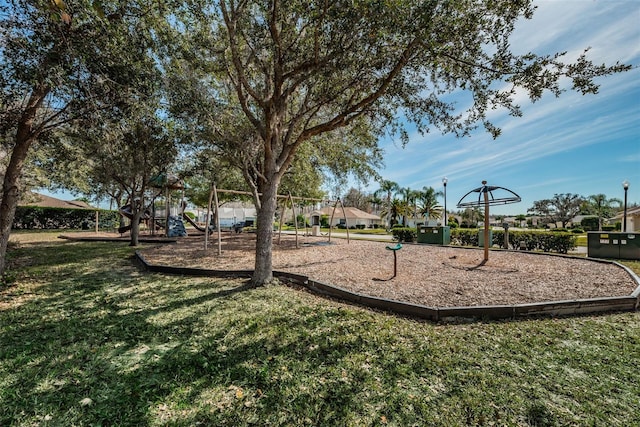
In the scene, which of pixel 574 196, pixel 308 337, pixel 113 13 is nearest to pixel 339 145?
pixel 113 13

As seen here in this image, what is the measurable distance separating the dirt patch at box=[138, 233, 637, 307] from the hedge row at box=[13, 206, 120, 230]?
22.7 metres

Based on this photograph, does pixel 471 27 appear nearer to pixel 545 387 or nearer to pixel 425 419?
pixel 545 387

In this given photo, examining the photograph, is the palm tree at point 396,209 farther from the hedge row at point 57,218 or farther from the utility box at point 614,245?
the hedge row at point 57,218

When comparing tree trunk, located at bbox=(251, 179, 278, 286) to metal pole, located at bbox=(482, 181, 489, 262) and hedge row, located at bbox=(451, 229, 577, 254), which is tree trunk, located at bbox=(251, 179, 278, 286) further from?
hedge row, located at bbox=(451, 229, 577, 254)

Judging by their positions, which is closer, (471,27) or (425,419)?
(425,419)

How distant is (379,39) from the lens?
4637 mm

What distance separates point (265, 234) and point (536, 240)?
12.7 meters

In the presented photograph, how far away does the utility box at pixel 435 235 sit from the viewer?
47.4 ft

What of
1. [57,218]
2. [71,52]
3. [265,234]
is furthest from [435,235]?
[57,218]

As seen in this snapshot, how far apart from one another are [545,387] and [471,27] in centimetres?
492

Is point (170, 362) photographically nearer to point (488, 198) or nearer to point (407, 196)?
point (488, 198)

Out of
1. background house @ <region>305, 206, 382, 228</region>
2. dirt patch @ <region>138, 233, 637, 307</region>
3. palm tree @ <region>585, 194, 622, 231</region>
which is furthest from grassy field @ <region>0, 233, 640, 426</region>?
palm tree @ <region>585, 194, 622, 231</region>

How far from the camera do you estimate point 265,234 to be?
571cm

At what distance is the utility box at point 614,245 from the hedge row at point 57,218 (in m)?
33.7
